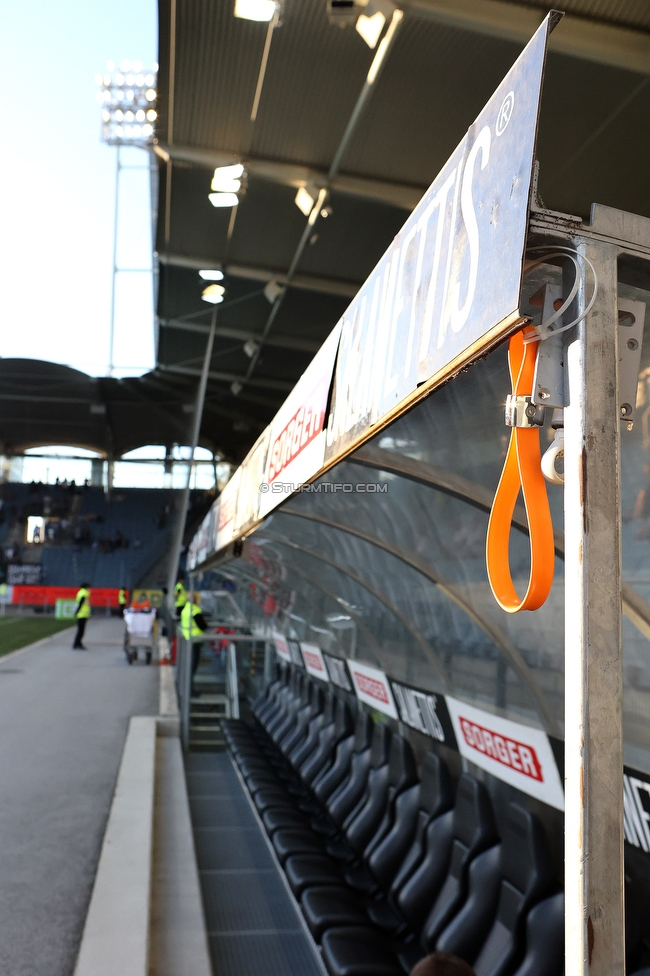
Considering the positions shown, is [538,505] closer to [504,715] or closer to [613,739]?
[613,739]

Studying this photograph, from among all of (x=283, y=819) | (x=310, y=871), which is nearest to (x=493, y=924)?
(x=310, y=871)

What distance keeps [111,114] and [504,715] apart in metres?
26.5

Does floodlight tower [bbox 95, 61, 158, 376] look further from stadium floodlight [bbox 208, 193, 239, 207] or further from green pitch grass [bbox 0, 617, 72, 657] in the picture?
stadium floodlight [bbox 208, 193, 239, 207]

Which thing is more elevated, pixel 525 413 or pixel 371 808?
pixel 525 413

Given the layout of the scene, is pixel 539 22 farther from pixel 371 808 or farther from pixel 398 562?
pixel 371 808

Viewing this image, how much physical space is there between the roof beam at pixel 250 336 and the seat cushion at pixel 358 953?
615 inches

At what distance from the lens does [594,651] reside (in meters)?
1.10

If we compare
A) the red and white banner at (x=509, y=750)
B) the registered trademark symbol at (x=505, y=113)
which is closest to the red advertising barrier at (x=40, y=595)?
the red and white banner at (x=509, y=750)

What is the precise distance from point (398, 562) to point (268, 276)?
35.8 feet

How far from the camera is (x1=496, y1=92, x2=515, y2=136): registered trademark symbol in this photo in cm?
128

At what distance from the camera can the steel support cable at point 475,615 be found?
3541mm

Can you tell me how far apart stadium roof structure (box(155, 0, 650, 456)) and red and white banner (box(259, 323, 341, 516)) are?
4.87m

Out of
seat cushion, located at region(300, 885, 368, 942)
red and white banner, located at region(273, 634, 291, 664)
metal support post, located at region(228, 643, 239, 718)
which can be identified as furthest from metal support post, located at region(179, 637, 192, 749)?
seat cushion, located at region(300, 885, 368, 942)

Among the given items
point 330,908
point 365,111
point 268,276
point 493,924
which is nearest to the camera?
point 493,924
